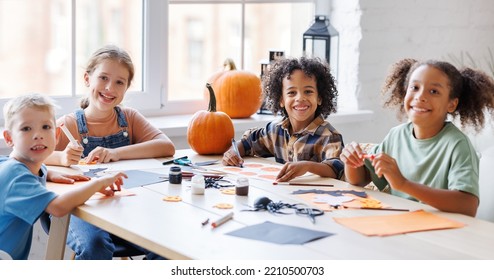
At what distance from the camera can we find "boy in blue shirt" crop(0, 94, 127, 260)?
2004 mm

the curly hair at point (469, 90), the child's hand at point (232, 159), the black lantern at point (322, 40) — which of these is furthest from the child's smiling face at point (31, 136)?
the black lantern at point (322, 40)

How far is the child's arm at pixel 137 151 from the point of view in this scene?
2561 mm

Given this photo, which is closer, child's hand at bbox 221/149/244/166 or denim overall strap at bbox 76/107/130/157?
child's hand at bbox 221/149/244/166

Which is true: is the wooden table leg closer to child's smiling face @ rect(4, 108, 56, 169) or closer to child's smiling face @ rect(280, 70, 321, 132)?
child's smiling face @ rect(4, 108, 56, 169)

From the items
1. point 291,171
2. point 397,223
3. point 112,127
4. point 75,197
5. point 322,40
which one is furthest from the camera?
point 322,40

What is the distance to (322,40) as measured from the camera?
3.77m

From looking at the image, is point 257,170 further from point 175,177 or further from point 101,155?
point 101,155

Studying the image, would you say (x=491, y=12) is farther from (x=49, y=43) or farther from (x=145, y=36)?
(x=49, y=43)

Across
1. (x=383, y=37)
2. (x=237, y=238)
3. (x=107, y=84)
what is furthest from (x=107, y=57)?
(x=383, y=37)

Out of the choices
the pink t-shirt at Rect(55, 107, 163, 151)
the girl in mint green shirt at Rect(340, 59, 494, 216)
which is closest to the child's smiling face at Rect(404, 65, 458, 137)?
the girl in mint green shirt at Rect(340, 59, 494, 216)

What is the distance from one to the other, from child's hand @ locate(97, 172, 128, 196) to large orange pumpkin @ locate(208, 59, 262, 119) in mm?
1260

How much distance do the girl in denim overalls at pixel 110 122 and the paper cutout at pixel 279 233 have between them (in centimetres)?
90

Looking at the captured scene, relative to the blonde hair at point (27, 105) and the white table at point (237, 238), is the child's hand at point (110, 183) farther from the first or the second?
the blonde hair at point (27, 105)

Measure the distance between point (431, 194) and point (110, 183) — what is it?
809 mm
